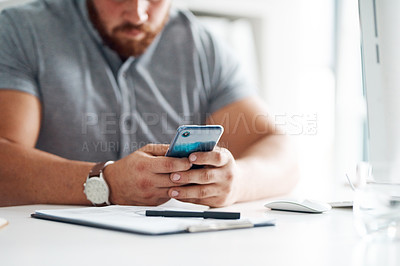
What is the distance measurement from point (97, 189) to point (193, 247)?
520 mm

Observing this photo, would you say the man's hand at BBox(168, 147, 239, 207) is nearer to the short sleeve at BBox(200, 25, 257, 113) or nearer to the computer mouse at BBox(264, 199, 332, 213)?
the computer mouse at BBox(264, 199, 332, 213)

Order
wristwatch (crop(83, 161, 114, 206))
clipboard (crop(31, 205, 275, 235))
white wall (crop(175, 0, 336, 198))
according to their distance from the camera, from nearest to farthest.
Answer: clipboard (crop(31, 205, 275, 235)), wristwatch (crop(83, 161, 114, 206)), white wall (crop(175, 0, 336, 198))

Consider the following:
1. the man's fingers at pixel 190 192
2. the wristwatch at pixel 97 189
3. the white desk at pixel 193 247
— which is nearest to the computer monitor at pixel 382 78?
the white desk at pixel 193 247

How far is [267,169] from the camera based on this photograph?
4.32ft

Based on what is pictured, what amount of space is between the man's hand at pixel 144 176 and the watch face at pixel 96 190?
15 millimetres

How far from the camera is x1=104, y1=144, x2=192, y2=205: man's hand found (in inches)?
39.3


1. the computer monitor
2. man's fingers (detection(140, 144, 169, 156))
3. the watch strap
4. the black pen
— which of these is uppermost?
the computer monitor

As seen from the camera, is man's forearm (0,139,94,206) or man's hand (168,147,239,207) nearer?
man's hand (168,147,239,207)

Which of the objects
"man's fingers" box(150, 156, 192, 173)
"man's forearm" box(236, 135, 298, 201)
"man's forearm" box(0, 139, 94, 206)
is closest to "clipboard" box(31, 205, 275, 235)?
"man's fingers" box(150, 156, 192, 173)

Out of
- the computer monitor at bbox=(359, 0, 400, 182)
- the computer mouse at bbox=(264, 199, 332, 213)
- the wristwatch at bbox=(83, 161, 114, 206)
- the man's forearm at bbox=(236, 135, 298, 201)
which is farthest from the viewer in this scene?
the man's forearm at bbox=(236, 135, 298, 201)

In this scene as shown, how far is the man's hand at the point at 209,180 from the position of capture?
3.31 feet

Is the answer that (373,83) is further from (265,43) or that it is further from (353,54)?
(353,54)

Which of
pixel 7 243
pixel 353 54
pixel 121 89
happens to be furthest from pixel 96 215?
pixel 353 54

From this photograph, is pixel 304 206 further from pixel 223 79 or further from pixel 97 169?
pixel 223 79
